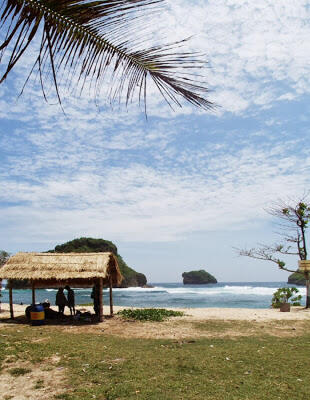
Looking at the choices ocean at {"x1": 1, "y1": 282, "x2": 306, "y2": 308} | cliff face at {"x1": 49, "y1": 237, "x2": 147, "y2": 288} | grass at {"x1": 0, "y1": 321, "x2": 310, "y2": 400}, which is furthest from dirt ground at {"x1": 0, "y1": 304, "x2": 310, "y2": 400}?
cliff face at {"x1": 49, "y1": 237, "x2": 147, "y2": 288}

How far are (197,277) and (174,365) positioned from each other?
156 metres

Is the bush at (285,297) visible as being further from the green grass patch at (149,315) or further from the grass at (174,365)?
the grass at (174,365)

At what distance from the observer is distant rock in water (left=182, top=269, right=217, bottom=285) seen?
158m

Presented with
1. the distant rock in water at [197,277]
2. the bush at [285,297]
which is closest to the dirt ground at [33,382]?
the bush at [285,297]

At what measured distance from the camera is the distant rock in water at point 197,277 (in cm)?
15774

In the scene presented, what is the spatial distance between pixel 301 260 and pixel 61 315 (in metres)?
12.8

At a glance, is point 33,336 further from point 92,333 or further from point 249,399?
point 249,399

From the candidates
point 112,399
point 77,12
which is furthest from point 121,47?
point 112,399

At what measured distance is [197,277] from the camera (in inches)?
6225

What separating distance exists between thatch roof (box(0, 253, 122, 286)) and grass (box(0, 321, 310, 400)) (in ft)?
10.6

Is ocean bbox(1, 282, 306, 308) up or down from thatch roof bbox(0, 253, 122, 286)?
down

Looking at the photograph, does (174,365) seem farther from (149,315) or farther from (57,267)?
(57,267)

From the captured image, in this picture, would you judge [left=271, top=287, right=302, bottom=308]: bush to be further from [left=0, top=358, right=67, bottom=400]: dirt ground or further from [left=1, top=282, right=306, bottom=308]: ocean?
[left=0, top=358, right=67, bottom=400]: dirt ground

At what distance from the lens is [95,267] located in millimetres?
14086
